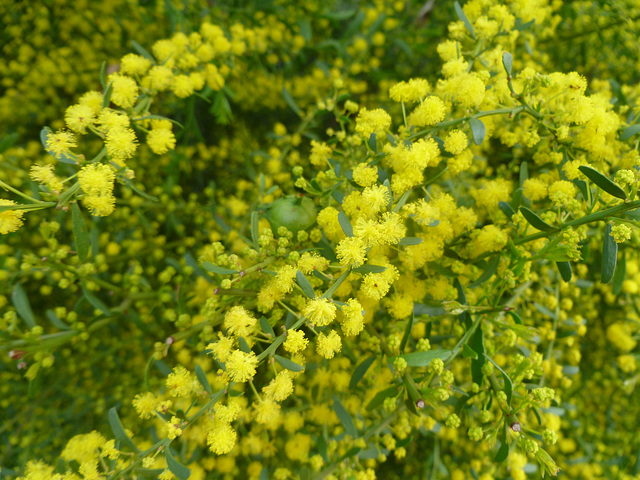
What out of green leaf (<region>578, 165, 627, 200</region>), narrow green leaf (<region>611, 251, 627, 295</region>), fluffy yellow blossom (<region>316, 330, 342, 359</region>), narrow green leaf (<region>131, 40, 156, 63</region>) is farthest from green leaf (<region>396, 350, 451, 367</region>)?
narrow green leaf (<region>131, 40, 156, 63</region>)

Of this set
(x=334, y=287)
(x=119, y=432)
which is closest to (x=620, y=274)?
(x=334, y=287)

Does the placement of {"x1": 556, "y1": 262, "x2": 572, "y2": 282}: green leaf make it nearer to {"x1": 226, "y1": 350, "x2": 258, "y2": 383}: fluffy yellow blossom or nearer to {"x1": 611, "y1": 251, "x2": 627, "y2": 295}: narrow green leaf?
{"x1": 611, "y1": 251, "x2": 627, "y2": 295}: narrow green leaf

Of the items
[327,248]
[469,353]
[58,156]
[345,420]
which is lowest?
[345,420]

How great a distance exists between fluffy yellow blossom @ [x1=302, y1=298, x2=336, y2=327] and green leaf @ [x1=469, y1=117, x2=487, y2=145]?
1.69ft

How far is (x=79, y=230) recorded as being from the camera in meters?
0.98

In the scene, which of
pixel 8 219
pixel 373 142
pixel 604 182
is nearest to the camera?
pixel 604 182

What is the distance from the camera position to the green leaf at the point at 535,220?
854mm

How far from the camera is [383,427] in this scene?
1213 millimetres

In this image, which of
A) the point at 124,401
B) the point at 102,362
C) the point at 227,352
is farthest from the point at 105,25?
the point at 227,352

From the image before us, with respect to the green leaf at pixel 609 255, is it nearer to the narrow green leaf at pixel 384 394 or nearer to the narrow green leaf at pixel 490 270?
the narrow green leaf at pixel 490 270

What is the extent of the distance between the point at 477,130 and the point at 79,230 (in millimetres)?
988

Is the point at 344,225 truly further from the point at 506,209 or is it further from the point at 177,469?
the point at 177,469

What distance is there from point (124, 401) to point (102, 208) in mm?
863

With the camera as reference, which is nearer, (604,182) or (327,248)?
(604,182)
